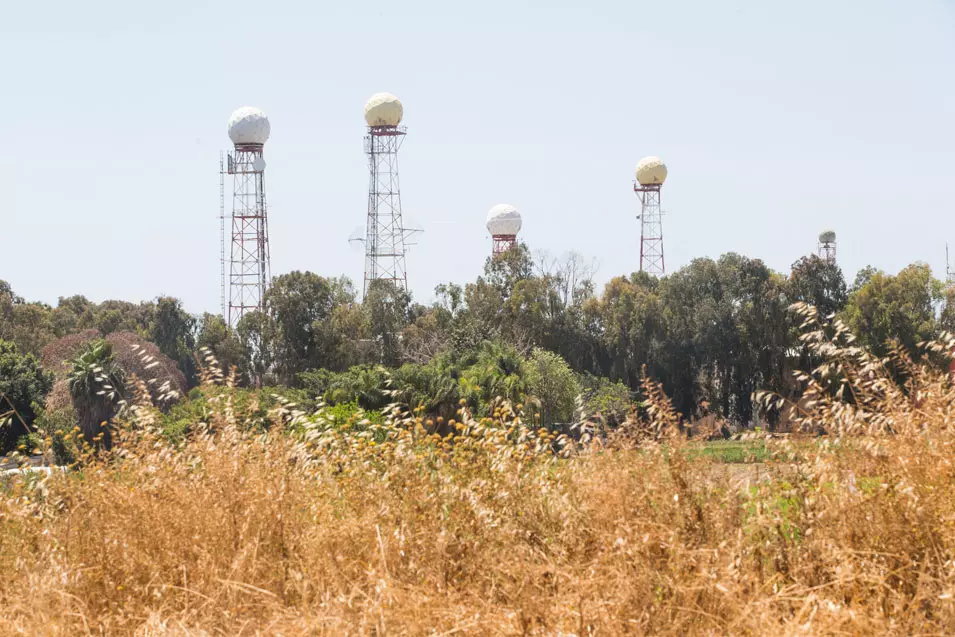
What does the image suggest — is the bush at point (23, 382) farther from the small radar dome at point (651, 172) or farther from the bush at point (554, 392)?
the small radar dome at point (651, 172)

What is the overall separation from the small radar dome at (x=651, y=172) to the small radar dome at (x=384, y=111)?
12.9 m

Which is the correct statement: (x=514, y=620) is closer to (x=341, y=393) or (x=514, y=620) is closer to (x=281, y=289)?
(x=341, y=393)

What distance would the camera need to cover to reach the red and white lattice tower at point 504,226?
53.7m

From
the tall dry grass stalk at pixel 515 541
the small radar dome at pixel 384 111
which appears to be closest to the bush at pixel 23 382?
the small radar dome at pixel 384 111

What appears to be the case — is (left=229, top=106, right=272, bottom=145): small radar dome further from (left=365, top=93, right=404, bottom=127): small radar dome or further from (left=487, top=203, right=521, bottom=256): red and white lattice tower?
(left=487, top=203, right=521, bottom=256): red and white lattice tower

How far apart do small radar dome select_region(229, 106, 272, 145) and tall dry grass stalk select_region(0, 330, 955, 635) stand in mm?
45638

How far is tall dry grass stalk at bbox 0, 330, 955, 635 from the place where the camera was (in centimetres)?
381

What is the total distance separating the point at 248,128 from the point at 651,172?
20.9 metres

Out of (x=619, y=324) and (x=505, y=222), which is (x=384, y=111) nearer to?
(x=505, y=222)

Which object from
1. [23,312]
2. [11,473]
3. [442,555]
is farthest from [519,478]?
[23,312]

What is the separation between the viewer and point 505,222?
2115 inches

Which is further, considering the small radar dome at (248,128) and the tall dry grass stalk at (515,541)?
the small radar dome at (248,128)

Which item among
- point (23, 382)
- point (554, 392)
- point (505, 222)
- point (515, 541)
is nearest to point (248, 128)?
point (505, 222)

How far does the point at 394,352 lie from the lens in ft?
145
